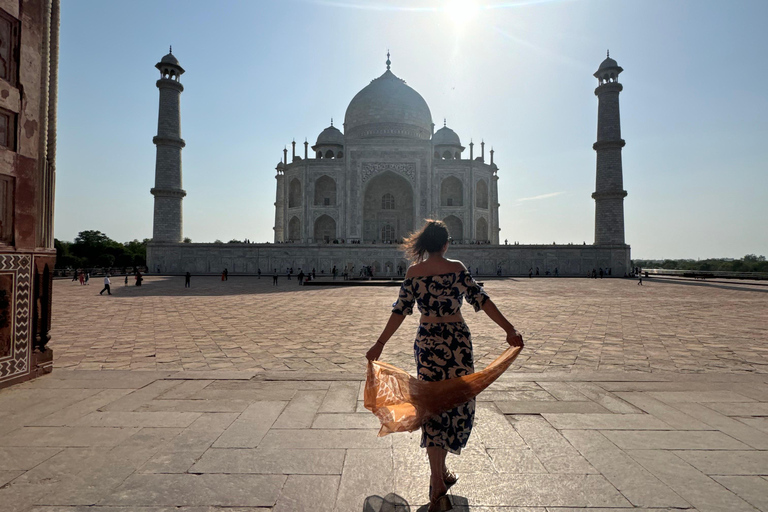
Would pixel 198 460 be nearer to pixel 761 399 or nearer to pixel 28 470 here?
pixel 28 470

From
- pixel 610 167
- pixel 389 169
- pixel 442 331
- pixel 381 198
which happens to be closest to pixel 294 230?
pixel 381 198

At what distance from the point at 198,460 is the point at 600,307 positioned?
1037cm

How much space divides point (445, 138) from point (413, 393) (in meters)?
41.5

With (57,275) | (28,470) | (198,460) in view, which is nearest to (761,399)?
(198,460)

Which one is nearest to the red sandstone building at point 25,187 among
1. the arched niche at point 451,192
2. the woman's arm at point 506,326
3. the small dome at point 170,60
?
the woman's arm at point 506,326

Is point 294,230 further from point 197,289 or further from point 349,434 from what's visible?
point 349,434

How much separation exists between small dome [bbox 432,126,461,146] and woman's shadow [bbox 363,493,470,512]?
4098 centimetres

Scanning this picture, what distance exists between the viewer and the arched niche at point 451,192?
3753 cm

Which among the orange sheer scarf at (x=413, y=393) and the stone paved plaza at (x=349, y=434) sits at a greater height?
the orange sheer scarf at (x=413, y=393)

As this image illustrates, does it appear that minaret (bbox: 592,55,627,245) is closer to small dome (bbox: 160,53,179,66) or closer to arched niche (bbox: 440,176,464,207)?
arched niche (bbox: 440,176,464,207)

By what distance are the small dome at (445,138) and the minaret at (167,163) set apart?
22.0 meters

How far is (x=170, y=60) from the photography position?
3027 centimetres

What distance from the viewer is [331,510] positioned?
6.33ft

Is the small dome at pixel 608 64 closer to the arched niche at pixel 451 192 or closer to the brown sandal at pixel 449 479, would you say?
the arched niche at pixel 451 192
